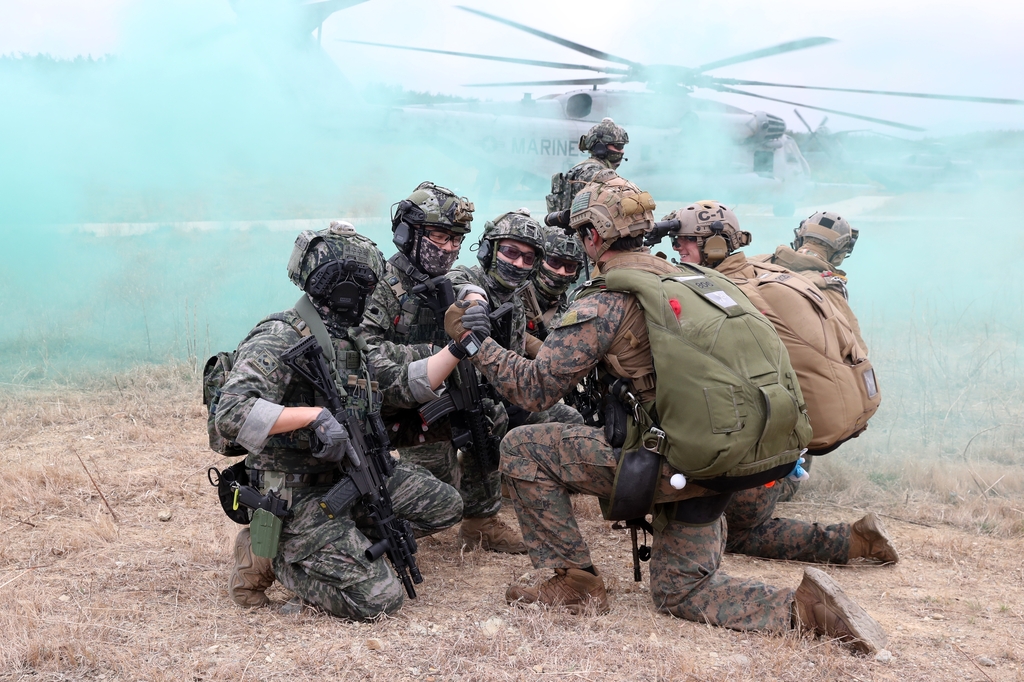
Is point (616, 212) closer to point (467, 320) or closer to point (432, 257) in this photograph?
point (467, 320)

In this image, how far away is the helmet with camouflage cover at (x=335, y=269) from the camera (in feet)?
12.2

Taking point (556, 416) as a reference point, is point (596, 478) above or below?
above

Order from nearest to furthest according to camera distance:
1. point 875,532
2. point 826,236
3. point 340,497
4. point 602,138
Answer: point 340,497
point 875,532
point 826,236
point 602,138

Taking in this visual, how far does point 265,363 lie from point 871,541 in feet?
10.4

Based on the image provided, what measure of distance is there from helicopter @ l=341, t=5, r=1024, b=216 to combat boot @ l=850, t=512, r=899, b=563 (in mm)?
11685

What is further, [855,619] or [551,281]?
[551,281]

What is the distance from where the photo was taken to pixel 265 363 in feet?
11.7

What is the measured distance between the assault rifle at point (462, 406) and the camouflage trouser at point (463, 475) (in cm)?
11

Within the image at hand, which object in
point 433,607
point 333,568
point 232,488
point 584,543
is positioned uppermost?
point 232,488

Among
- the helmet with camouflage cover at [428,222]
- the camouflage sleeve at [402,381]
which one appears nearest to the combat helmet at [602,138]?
the helmet with camouflage cover at [428,222]

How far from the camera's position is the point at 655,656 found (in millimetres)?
3287

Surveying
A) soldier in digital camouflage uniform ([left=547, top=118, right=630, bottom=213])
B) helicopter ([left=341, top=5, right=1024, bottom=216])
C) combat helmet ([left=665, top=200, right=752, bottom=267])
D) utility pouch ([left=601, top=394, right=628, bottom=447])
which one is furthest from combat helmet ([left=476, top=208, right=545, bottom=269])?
helicopter ([left=341, top=5, right=1024, bottom=216])

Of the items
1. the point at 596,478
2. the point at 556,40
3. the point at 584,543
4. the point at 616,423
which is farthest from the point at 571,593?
the point at 556,40

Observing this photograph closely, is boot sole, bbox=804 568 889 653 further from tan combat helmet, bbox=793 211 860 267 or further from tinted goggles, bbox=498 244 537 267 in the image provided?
tan combat helmet, bbox=793 211 860 267
